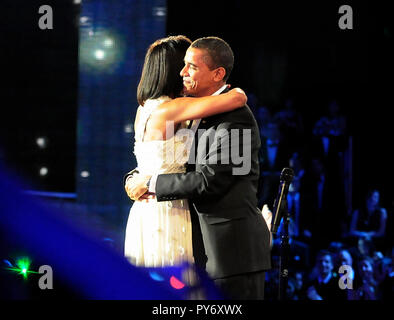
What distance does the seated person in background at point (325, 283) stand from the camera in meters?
5.07

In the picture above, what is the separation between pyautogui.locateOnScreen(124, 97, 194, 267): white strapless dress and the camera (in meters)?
2.46

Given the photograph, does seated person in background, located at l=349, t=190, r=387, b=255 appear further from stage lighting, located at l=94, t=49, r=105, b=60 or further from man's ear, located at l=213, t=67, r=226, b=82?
man's ear, located at l=213, t=67, r=226, b=82

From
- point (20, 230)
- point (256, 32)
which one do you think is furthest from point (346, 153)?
point (20, 230)

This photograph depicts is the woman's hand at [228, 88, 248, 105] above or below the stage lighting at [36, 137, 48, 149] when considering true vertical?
above

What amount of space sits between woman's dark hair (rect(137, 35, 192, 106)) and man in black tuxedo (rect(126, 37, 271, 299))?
89mm

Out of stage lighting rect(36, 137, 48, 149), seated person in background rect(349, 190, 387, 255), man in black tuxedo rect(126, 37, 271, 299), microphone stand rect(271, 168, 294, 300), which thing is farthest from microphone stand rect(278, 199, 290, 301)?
stage lighting rect(36, 137, 48, 149)

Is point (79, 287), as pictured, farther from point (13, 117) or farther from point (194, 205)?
point (13, 117)

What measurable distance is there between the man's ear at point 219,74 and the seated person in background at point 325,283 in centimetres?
304

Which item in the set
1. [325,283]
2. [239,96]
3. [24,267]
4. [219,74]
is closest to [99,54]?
[219,74]

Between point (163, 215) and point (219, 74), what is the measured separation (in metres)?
0.60

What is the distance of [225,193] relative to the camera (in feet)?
7.60

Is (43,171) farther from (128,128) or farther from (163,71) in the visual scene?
(163,71)

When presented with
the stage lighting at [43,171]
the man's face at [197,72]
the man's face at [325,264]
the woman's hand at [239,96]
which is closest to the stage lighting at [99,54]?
the stage lighting at [43,171]

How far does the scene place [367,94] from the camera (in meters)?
6.80
